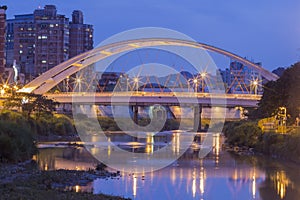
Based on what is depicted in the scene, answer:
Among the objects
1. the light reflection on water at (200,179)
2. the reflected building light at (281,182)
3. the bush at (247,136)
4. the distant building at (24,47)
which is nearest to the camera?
the light reflection on water at (200,179)

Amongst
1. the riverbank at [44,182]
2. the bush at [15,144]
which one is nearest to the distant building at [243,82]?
the bush at [15,144]

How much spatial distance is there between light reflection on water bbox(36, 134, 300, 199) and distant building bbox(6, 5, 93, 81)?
97.5 m

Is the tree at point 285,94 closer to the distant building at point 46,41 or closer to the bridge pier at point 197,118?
the bridge pier at point 197,118

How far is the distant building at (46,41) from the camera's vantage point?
143 meters

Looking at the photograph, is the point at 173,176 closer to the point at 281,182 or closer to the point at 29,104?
the point at 281,182

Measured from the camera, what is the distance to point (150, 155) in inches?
1738

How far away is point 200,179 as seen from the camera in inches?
1240

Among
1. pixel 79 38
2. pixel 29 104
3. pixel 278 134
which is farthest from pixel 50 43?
pixel 278 134

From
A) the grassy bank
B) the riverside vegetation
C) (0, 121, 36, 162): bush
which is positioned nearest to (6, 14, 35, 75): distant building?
the grassy bank

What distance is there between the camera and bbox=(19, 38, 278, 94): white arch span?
2959 inches

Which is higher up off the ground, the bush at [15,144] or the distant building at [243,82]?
the distant building at [243,82]

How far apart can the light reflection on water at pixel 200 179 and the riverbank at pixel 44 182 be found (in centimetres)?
81

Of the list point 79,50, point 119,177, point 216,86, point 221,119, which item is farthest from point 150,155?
point 79,50

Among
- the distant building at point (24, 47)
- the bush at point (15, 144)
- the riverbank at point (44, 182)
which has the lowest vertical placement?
the riverbank at point (44, 182)
